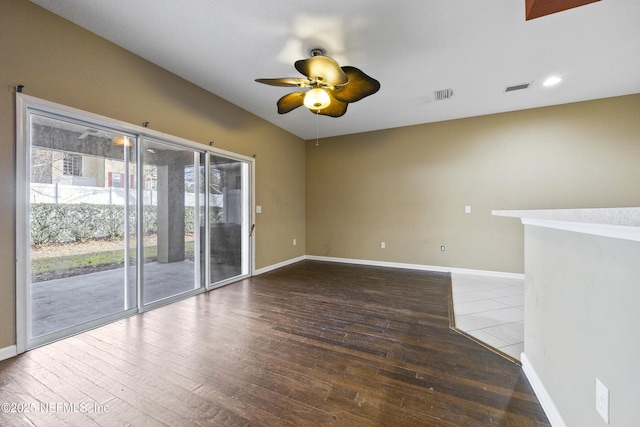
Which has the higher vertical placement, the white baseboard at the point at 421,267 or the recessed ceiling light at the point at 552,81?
the recessed ceiling light at the point at 552,81

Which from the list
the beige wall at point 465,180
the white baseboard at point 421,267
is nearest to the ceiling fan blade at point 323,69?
the beige wall at point 465,180

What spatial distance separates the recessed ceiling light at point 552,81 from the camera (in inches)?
125

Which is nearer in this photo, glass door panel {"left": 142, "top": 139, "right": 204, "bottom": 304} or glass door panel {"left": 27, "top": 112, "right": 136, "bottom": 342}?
glass door panel {"left": 27, "top": 112, "right": 136, "bottom": 342}

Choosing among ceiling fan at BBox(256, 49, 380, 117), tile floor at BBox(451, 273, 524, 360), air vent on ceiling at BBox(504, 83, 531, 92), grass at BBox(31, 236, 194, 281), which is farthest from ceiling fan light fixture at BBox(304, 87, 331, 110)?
air vent on ceiling at BBox(504, 83, 531, 92)

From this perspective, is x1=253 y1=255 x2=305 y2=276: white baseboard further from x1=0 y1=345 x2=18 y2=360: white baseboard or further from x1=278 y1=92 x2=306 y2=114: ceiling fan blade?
x1=278 y1=92 x2=306 y2=114: ceiling fan blade

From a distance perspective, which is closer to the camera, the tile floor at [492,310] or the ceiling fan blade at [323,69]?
the ceiling fan blade at [323,69]

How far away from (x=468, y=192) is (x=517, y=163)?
861mm

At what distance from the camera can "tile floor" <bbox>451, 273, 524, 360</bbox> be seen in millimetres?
2217

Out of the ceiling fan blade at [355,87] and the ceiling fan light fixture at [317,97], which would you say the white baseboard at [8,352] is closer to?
the ceiling fan light fixture at [317,97]

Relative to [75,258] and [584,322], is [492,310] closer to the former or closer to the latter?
[584,322]

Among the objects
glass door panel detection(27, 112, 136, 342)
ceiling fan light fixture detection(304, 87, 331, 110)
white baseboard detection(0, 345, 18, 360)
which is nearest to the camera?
white baseboard detection(0, 345, 18, 360)

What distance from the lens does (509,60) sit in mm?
2801

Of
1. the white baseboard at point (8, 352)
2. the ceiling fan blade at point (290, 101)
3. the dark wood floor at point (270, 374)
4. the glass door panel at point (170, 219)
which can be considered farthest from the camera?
the glass door panel at point (170, 219)

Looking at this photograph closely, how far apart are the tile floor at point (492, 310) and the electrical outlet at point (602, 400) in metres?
1.13
